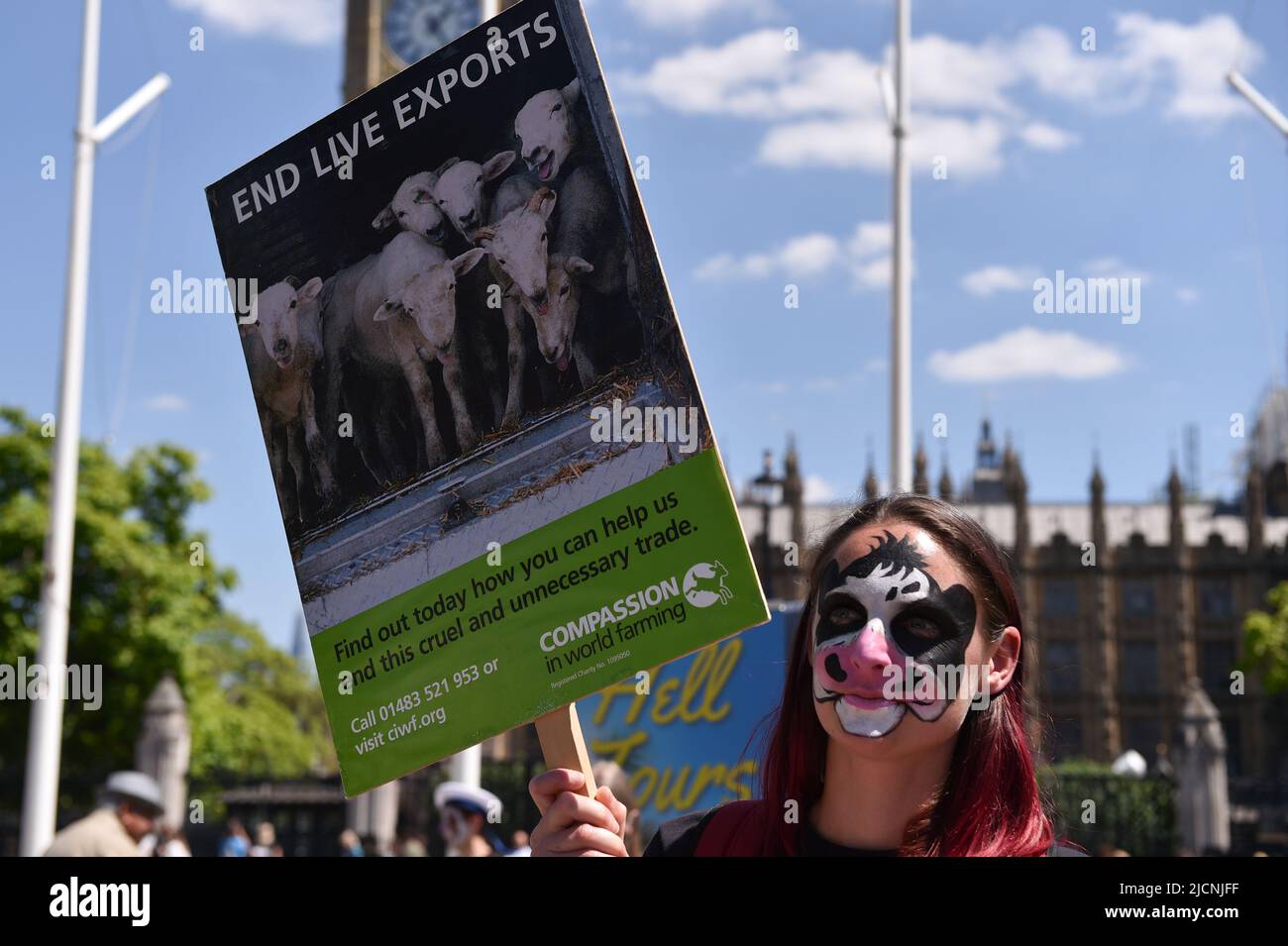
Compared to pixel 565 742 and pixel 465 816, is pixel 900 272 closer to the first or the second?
pixel 465 816

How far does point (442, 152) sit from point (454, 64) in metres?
0.12

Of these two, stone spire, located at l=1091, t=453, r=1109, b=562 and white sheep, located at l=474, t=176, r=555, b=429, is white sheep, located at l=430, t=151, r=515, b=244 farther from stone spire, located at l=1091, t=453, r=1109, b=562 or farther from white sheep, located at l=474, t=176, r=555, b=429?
stone spire, located at l=1091, t=453, r=1109, b=562

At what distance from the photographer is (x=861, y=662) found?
6.78 ft

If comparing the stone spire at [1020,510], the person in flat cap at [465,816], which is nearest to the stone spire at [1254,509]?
the stone spire at [1020,510]

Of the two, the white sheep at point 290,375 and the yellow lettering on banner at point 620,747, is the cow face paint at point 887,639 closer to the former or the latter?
the white sheep at point 290,375

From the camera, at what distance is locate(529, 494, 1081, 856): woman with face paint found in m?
2.05

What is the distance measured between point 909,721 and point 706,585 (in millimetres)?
349

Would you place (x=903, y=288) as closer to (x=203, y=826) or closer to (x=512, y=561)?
(x=512, y=561)

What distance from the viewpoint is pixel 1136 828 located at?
23.7 metres

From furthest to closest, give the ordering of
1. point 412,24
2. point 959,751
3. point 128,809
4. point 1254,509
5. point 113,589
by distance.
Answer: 1. point 1254,509
2. point 412,24
3. point 113,589
4. point 128,809
5. point 959,751

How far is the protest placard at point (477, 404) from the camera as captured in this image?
201cm

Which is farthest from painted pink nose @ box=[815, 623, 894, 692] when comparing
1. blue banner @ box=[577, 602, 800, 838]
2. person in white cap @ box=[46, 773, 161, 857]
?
blue banner @ box=[577, 602, 800, 838]

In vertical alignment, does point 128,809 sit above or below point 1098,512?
below

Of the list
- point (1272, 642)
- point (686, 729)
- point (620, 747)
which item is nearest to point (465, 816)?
point (686, 729)
